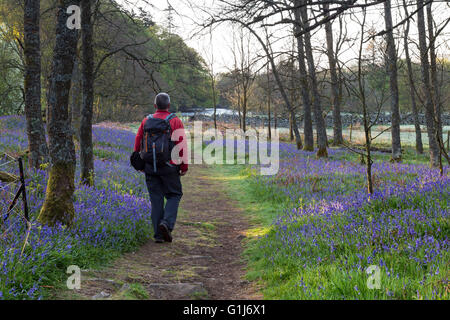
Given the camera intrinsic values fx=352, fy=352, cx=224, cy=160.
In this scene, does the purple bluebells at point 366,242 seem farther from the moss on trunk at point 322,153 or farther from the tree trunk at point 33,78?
the moss on trunk at point 322,153

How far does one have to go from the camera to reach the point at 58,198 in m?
5.29

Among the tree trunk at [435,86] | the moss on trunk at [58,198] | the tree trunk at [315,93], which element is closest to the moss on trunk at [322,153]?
the tree trunk at [315,93]

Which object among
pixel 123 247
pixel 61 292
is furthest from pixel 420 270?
pixel 123 247

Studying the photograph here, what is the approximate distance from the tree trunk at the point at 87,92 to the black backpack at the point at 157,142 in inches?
123

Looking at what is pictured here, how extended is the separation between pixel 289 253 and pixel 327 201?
9.09ft

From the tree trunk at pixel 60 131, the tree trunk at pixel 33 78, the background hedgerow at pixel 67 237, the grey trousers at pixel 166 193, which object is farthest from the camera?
the tree trunk at pixel 33 78

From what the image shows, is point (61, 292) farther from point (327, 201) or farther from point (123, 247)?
point (327, 201)

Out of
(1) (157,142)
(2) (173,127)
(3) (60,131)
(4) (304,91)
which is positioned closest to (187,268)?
(1) (157,142)

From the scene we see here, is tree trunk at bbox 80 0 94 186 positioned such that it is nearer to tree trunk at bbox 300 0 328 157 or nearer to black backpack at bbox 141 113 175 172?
black backpack at bbox 141 113 175 172

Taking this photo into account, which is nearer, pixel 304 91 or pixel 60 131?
pixel 60 131

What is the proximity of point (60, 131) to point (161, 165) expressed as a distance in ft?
5.60

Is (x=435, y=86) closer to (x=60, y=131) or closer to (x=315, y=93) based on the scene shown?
(x=315, y=93)

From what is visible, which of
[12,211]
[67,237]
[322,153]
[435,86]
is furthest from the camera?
[322,153]

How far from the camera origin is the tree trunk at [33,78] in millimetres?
7332
